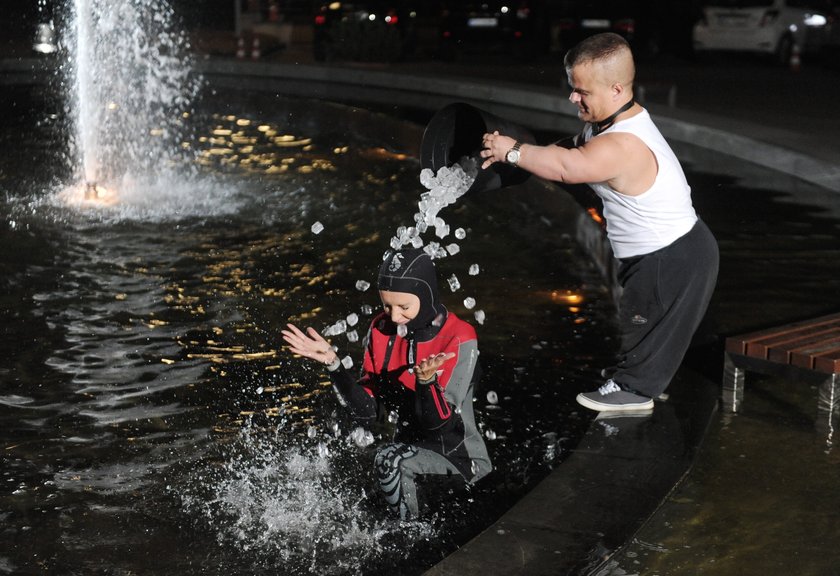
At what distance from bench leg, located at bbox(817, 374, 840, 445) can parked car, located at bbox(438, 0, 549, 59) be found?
21184mm

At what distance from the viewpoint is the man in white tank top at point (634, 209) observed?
4.44 metres

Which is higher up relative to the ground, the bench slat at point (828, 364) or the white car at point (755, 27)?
the white car at point (755, 27)

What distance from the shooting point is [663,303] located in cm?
476

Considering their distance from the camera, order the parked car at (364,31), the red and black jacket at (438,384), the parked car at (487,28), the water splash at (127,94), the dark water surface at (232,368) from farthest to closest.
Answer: the parked car at (487,28) → the parked car at (364,31) → the water splash at (127,94) → the dark water surface at (232,368) → the red and black jacket at (438,384)

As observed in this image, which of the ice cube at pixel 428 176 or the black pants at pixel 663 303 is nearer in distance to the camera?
the black pants at pixel 663 303

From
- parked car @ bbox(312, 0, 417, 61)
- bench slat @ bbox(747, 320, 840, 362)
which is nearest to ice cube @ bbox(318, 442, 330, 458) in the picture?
bench slat @ bbox(747, 320, 840, 362)

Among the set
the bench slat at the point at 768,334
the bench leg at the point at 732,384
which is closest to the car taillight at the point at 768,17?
the bench slat at the point at 768,334

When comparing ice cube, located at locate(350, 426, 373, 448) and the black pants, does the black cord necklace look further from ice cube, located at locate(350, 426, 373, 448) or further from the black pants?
ice cube, located at locate(350, 426, 373, 448)

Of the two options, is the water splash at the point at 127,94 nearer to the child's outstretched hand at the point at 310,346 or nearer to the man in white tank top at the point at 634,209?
the man in white tank top at the point at 634,209

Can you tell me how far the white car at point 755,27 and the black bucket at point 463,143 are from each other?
20.6m

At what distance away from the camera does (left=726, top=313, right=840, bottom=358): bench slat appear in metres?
4.97

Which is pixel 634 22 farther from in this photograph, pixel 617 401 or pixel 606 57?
pixel 606 57

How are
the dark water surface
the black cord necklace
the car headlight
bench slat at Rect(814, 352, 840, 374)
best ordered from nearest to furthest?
the dark water surface < the black cord necklace < bench slat at Rect(814, 352, 840, 374) < the car headlight

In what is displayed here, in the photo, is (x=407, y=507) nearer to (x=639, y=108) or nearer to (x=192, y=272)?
(x=639, y=108)
